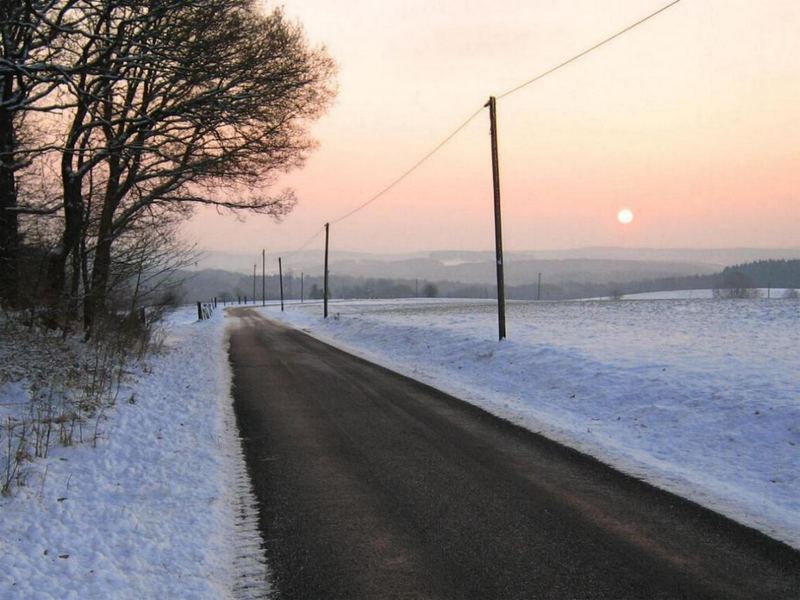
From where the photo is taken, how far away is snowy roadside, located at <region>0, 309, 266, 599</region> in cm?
385

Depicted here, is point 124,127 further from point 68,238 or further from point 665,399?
point 665,399

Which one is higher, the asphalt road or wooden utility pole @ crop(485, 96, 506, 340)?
wooden utility pole @ crop(485, 96, 506, 340)

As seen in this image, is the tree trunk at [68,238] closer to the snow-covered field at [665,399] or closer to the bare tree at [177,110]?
the bare tree at [177,110]

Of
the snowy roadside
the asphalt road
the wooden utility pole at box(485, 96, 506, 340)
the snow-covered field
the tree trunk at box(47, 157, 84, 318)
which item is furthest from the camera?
the wooden utility pole at box(485, 96, 506, 340)

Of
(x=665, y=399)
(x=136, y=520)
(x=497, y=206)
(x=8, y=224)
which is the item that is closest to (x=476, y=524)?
(x=136, y=520)

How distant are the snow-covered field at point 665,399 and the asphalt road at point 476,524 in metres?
0.63

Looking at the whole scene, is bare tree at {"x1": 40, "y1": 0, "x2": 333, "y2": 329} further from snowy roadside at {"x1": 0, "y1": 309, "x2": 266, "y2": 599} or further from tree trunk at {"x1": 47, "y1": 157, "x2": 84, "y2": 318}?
snowy roadside at {"x1": 0, "y1": 309, "x2": 266, "y2": 599}

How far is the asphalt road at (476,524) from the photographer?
3953 mm

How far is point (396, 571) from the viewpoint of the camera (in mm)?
4129

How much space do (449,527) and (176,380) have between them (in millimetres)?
8996

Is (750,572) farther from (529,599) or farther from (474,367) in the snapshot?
(474,367)

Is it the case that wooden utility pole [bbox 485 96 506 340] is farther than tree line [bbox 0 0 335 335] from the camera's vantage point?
Yes

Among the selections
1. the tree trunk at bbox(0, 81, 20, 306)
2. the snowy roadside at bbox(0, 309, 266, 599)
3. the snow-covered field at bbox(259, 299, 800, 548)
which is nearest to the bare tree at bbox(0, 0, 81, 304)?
the tree trunk at bbox(0, 81, 20, 306)

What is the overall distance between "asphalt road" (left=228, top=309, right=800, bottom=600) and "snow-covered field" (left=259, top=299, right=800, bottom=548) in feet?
2.07
